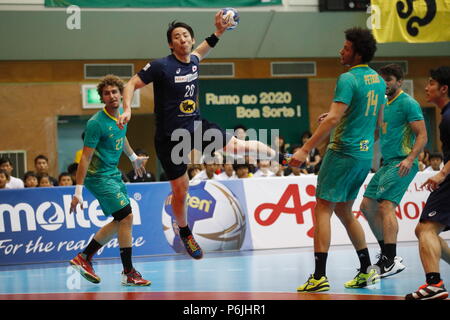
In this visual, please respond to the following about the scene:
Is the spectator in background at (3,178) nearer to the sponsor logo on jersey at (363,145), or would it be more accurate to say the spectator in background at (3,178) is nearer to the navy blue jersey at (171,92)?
the navy blue jersey at (171,92)

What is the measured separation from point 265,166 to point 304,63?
6547 millimetres

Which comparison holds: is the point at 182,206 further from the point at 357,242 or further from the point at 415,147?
the point at 415,147

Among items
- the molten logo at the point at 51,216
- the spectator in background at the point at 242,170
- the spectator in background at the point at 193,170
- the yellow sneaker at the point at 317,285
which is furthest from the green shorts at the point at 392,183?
the spectator in background at the point at 193,170

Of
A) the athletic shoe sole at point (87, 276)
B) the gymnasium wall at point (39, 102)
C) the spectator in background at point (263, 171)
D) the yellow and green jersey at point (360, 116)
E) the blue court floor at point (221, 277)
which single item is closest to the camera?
the yellow and green jersey at point (360, 116)

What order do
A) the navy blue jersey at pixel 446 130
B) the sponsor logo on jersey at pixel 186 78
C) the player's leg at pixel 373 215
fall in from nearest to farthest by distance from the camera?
the navy blue jersey at pixel 446 130
the sponsor logo on jersey at pixel 186 78
the player's leg at pixel 373 215

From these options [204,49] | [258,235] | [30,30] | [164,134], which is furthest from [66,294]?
[30,30]

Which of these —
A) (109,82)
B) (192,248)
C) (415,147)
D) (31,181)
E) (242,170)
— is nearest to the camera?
(415,147)

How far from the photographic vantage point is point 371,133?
7188 mm

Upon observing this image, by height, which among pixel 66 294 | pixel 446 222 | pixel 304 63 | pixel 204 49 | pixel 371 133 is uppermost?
pixel 304 63

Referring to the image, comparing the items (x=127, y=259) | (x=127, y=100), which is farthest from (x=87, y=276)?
(x=127, y=100)

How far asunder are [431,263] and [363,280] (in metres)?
1.33

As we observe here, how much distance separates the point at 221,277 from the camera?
28.9 feet

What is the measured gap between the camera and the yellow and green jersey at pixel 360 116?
6.99 meters
